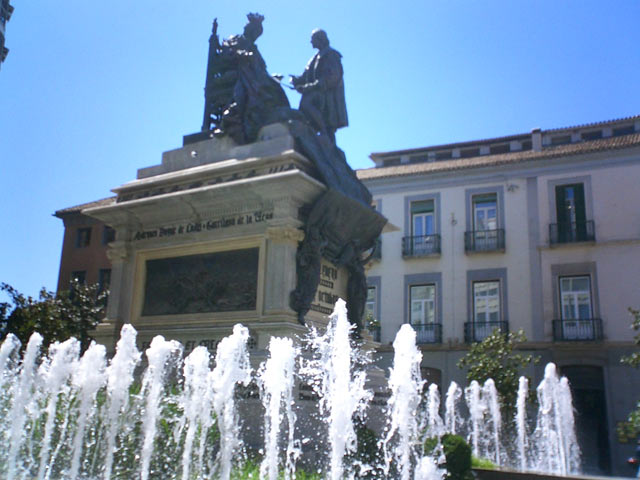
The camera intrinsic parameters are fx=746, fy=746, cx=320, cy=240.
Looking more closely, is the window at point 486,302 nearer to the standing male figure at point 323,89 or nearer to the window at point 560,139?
the window at point 560,139

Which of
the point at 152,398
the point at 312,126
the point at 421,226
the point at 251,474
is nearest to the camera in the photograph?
the point at 251,474

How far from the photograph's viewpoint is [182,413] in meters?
7.10

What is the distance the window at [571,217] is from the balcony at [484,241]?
1.81 metres

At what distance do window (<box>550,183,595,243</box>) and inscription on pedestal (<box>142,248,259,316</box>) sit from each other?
62.6ft

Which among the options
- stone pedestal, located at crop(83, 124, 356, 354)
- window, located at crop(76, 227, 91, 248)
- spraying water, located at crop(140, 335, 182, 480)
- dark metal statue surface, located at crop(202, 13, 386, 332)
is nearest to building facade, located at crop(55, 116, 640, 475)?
window, located at crop(76, 227, 91, 248)

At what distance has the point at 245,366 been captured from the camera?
25.6 feet

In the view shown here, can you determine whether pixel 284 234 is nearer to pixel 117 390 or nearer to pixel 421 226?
pixel 117 390

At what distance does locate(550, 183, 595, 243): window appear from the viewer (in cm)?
2583

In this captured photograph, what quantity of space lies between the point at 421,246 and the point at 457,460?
19.3 metres

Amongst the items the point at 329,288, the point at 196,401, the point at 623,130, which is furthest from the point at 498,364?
the point at 196,401

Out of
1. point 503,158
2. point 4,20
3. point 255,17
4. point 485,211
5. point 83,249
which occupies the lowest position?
point 255,17

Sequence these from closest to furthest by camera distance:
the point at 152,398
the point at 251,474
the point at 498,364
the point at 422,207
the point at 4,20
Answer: the point at 251,474 < the point at 152,398 < the point at 4,20 < the point at 498,364 < the point at 422,207

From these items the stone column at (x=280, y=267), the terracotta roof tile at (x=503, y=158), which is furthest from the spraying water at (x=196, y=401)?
the terracotta roof tile at (x=503, y=158)

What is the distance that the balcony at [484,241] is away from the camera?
2689 centimetres
